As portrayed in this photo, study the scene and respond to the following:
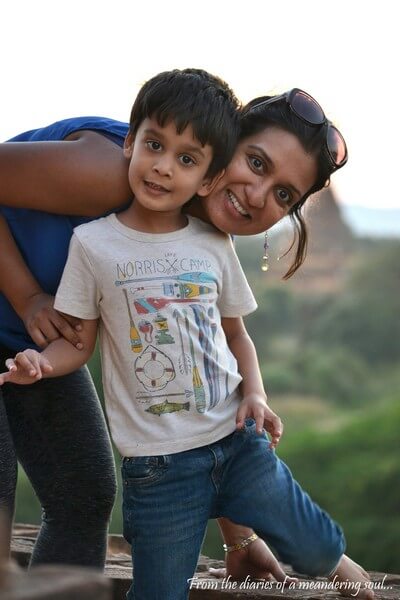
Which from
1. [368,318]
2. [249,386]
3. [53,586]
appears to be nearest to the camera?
[53,586]

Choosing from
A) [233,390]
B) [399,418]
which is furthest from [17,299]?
[399,418]

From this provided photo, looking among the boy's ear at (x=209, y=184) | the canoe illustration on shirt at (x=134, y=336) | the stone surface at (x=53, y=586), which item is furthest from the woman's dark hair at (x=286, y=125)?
the stone surface at (x=53, y=586)

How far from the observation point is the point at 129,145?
2389 millimetres

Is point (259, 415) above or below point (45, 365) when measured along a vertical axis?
below

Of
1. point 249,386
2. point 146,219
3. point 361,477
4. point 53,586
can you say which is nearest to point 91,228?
point 146,219

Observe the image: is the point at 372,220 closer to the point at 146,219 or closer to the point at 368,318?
the point at 368,318

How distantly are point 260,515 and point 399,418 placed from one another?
590 cm

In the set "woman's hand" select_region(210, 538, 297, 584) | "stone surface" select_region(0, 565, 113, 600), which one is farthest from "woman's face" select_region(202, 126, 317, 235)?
"stone surface" select_region(0, 565, 113, 600)

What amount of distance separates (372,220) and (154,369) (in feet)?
37.9

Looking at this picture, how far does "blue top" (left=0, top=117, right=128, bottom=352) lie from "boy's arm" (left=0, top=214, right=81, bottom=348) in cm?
5

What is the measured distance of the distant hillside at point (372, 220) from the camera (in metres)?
13.1

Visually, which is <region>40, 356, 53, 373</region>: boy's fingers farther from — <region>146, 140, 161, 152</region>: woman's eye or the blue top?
<region>146, 140, 161, 152</region>: woman's eye

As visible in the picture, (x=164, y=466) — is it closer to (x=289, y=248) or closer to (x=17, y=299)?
(x=17, y=299)

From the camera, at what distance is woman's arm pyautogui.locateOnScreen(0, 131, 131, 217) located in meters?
2.34
